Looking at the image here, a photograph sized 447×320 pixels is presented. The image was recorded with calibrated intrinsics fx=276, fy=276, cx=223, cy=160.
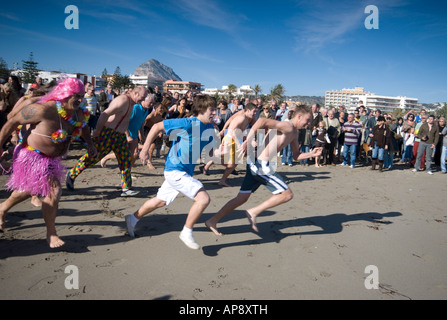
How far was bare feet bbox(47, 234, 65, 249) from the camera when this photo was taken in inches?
119

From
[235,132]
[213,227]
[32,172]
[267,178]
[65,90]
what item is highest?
[65,90]

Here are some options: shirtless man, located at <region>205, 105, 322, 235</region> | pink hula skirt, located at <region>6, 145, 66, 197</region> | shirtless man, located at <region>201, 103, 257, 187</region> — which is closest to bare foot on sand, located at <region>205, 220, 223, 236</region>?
shirtless man, located at <region>205, 105, 322, 235</region>

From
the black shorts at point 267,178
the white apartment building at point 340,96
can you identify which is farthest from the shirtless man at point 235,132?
the white apartment building at point 340,96

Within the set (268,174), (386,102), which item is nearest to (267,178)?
(268,174)

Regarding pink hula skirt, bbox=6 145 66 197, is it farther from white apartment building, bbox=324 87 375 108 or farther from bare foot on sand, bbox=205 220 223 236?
white apartment building, bbox=324 87 375 108

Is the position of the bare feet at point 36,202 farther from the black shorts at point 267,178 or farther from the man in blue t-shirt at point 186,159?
the black shorts at point 267,178

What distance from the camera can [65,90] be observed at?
288 centimetres

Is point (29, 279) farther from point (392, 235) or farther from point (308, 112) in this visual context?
point (392, 235)

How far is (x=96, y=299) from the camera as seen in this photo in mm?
2289

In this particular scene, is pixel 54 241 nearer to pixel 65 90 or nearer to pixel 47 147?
pixel 47 147

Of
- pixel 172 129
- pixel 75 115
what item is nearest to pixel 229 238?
pixel 172 129

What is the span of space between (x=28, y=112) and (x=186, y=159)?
5.33 feet

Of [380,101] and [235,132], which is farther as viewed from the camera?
[380,101]

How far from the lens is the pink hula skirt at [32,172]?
2.88 m
